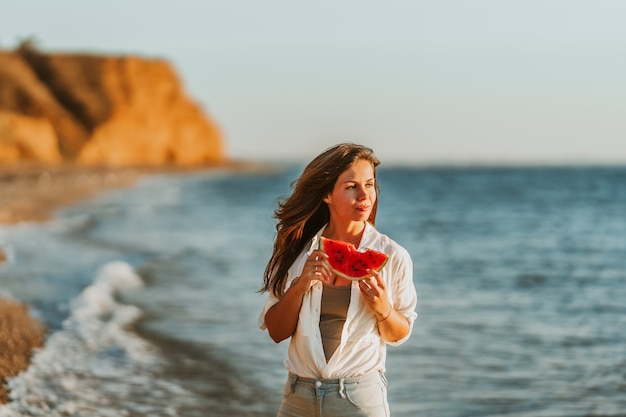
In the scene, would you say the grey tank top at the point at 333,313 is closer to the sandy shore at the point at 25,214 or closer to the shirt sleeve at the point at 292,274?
the shirt sleeve at the point at 292,274

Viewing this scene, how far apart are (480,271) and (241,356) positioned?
8.01 metres

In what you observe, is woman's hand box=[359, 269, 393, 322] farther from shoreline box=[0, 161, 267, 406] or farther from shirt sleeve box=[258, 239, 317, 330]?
shoreline box=[0, 161, 267, 406]

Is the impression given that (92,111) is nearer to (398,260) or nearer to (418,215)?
(418,215)

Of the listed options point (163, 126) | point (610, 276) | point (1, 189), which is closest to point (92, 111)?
point (163, 126)

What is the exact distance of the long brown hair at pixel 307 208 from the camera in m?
3.59

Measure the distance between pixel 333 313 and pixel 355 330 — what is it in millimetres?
107

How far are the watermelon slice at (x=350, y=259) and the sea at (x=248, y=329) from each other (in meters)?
3.49

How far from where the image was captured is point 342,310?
3510 millimetres


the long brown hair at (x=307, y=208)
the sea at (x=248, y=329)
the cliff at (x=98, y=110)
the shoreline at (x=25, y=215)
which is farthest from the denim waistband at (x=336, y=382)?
the cliff at (x=98, y=110)

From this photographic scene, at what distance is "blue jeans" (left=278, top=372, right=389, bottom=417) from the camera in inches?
135

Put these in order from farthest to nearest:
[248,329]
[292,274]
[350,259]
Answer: [248,329]
[292,274]
[350,259]

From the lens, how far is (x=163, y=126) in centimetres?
10431

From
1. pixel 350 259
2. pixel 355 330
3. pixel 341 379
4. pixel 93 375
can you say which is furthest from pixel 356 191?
pixel 93 375

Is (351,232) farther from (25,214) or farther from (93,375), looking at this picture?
(25,214)
